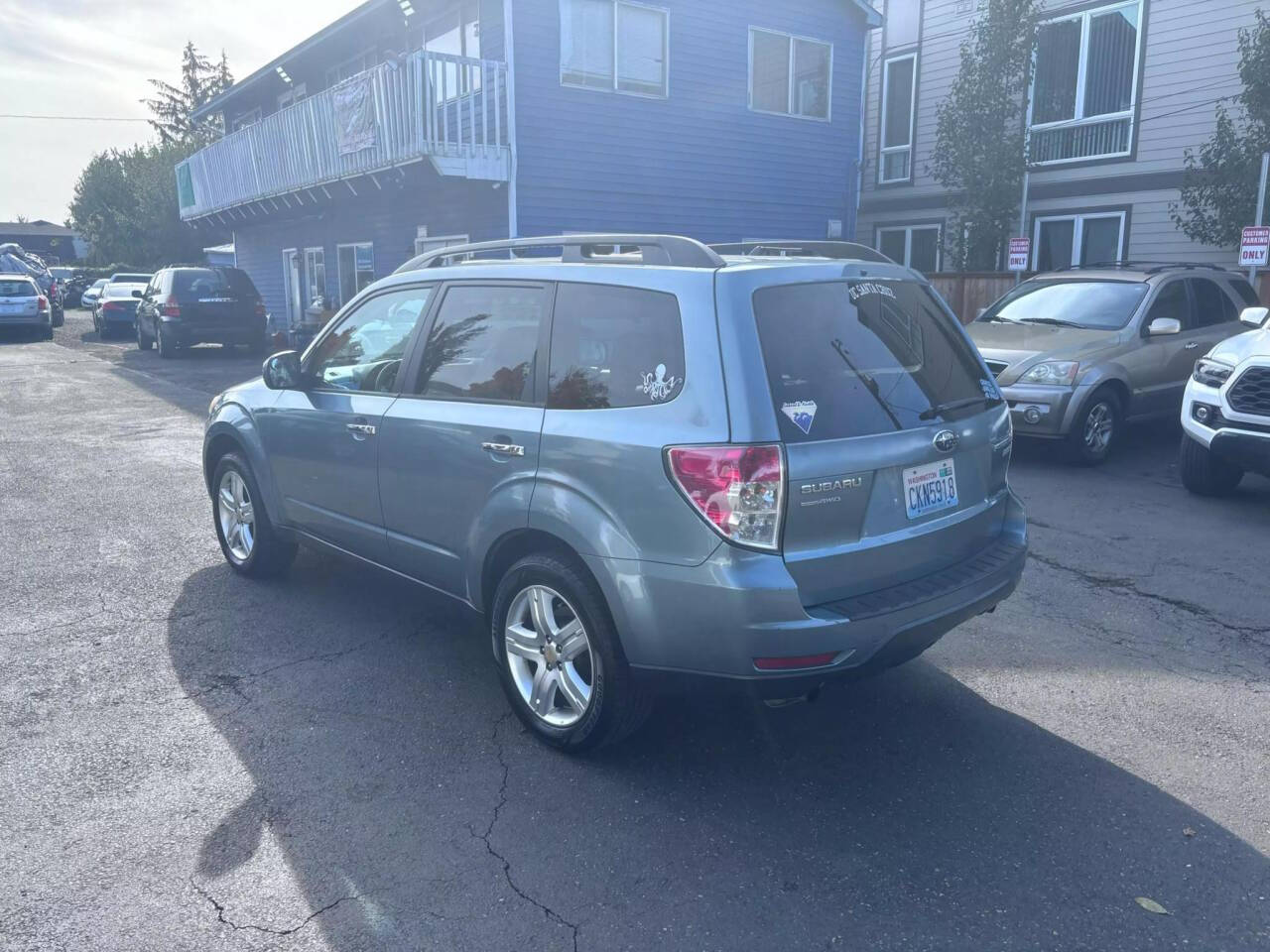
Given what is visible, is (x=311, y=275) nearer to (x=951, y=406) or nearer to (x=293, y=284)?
(x=293, y=284)

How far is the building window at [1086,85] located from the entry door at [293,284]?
16.3m

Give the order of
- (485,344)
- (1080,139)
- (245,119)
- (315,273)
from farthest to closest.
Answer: (245,119) → (315,273) → (1080,139) → (485,344)

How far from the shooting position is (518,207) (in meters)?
15.9

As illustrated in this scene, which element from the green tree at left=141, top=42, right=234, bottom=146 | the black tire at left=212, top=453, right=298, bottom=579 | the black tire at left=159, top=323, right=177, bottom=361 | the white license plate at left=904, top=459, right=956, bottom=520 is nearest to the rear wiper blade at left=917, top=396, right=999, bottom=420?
the white license plate at left=904, top=459, right=956, bottom=520

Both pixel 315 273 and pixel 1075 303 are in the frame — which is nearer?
pixel 1075 303

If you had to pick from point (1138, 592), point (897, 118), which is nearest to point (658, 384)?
point (1138, 592)

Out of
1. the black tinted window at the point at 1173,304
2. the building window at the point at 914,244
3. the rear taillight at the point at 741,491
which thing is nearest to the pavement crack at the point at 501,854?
the rear taillight at the point at 741,491

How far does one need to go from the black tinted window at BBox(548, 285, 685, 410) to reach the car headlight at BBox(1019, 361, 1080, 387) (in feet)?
20.8

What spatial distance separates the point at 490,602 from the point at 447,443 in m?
0.65

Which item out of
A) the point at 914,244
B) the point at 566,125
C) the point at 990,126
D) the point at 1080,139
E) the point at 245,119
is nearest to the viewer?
the point at 566,125

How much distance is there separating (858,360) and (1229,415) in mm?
4723

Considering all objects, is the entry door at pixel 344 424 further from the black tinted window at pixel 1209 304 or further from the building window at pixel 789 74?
the building window at pixel 789 74

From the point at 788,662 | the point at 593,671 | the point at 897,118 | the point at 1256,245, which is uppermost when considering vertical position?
the point at 897,118

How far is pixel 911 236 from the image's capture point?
20.2 meters
